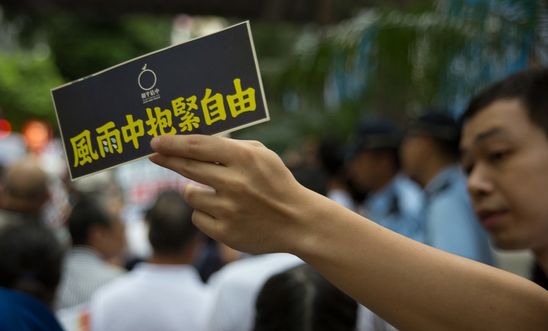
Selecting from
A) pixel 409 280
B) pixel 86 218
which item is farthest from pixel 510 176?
pixel 86 218

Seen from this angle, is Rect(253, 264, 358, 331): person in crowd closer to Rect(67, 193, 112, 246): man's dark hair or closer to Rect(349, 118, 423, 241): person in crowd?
Rect(67, 193, 112, 246): man's dark hair

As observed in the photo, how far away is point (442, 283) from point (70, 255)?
2719 mm

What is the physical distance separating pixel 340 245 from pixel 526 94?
2.56 feet

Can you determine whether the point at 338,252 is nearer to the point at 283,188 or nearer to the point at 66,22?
the point at 283,188

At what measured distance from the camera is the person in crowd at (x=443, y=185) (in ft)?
10.2

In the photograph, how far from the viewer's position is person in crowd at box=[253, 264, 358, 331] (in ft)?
5.79

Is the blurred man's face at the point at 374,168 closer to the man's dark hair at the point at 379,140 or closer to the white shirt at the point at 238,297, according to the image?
the man's dark hair at the point at 379,140

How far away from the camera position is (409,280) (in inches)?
44.6

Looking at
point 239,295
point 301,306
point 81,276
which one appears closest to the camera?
point 301,306

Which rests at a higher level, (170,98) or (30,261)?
(170,98)

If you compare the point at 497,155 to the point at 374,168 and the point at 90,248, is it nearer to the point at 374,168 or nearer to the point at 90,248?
the point at 90,248

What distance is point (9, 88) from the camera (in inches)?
910

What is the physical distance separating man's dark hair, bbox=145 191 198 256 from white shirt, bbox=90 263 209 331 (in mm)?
87

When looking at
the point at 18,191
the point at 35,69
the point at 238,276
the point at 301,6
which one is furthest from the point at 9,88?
the point at 238,276
